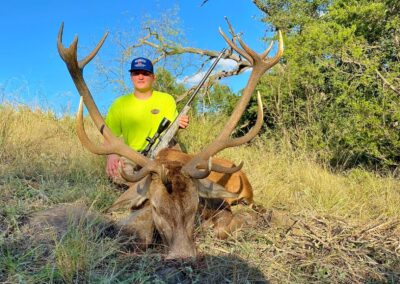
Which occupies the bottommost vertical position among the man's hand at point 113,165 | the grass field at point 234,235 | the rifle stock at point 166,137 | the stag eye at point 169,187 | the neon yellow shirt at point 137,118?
the grass field at point 234,235

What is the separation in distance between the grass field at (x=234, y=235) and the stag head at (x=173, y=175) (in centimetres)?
23

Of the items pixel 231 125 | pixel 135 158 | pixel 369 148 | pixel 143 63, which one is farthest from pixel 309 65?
pixel 135 158

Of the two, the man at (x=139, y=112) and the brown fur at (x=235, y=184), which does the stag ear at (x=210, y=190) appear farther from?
the man at (x=139, y=112)

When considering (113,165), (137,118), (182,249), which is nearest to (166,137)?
(113,165)

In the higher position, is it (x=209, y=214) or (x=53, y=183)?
(x=53, y=183)

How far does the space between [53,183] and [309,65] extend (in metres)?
4.63

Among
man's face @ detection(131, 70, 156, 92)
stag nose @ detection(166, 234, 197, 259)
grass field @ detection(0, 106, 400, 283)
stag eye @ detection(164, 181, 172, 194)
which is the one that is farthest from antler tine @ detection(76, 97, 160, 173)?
man's face @ detection(131, 70, 156, 92)

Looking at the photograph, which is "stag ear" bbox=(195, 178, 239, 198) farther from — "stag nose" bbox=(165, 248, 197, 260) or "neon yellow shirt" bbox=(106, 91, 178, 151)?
"neon yellow shirt" bbox=(106, 91, 178, 151)

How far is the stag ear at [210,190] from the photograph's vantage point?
14.4ft

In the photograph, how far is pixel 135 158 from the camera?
14.5ft

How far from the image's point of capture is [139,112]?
6.34 meters

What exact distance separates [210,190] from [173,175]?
0.53 meters

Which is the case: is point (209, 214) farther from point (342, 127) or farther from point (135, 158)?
point (342, 127)

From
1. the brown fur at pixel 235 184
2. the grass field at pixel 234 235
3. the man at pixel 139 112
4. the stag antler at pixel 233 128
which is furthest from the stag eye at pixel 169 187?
the man at pixel 139 112
